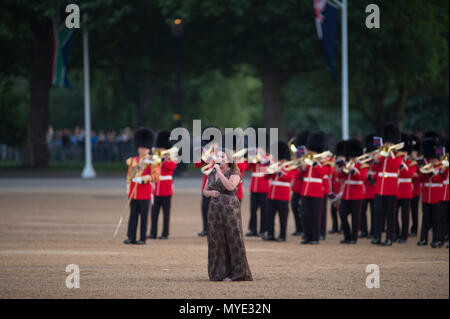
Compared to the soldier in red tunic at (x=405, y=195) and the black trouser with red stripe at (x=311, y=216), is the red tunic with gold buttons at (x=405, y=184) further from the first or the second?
the black trouser with red stripe at (x=311, y=216)

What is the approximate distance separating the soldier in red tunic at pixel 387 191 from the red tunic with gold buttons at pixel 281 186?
1.35m

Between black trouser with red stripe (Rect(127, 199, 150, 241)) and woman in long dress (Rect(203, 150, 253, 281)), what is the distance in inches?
138

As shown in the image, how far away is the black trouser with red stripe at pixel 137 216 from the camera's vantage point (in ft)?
43.9

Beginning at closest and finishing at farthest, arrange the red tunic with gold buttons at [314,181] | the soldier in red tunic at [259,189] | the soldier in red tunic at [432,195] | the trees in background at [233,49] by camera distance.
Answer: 1. the soldier in red tunic at [432,195]
2. the red tunic with gold buttons at [314,181]
3. the soldier in red tunic at [259,189]
4. the trees in background at [233,49]

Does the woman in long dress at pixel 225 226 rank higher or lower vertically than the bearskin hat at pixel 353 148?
lower

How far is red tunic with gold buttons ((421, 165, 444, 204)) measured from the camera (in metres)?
13.9

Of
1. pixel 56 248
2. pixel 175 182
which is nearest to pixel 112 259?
pixel 56 248

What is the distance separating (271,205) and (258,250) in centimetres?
180

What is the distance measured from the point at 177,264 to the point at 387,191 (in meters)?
4.06

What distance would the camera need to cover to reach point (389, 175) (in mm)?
13898

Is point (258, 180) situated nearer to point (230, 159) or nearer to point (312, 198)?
point (312, 198)

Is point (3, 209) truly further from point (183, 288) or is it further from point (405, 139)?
point (183, 288)

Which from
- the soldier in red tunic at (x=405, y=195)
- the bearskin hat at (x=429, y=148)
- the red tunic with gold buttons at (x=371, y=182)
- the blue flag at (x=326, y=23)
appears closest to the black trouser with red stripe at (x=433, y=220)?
the soldier in red tunic at (x=405, y=195)

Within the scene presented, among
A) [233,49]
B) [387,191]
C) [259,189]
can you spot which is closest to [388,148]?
[387,191]
